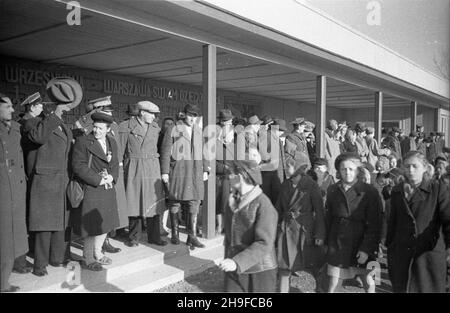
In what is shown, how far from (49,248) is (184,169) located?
1670 mm

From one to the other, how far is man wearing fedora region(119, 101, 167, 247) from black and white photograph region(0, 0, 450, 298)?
0.02 m

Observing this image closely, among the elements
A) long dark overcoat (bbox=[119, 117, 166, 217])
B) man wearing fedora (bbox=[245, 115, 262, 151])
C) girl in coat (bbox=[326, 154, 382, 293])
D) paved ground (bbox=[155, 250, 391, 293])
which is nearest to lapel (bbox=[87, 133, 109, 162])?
long dark overcoat (bbox=[119, 117, 166, 217])

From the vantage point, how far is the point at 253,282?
2543mm

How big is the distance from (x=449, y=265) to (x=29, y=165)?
3632mm

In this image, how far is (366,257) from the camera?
9.63 ft

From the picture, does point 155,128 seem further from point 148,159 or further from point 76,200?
point 76,200

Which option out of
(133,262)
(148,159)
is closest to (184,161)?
(148,159)

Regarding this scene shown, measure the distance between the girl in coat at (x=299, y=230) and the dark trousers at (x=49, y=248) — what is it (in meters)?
2.04

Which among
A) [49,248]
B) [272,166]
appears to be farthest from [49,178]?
[272,166]

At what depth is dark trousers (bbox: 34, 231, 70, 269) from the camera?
3.34m

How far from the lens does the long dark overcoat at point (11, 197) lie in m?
2.94

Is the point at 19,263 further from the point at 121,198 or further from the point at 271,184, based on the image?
the point at 271,184

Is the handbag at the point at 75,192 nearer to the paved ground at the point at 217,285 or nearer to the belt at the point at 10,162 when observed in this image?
the belt at the point at 10,162

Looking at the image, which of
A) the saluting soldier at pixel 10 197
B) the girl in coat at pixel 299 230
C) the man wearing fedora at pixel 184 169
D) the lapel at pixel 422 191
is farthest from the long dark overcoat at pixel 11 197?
the lapel at pixel 422 191
